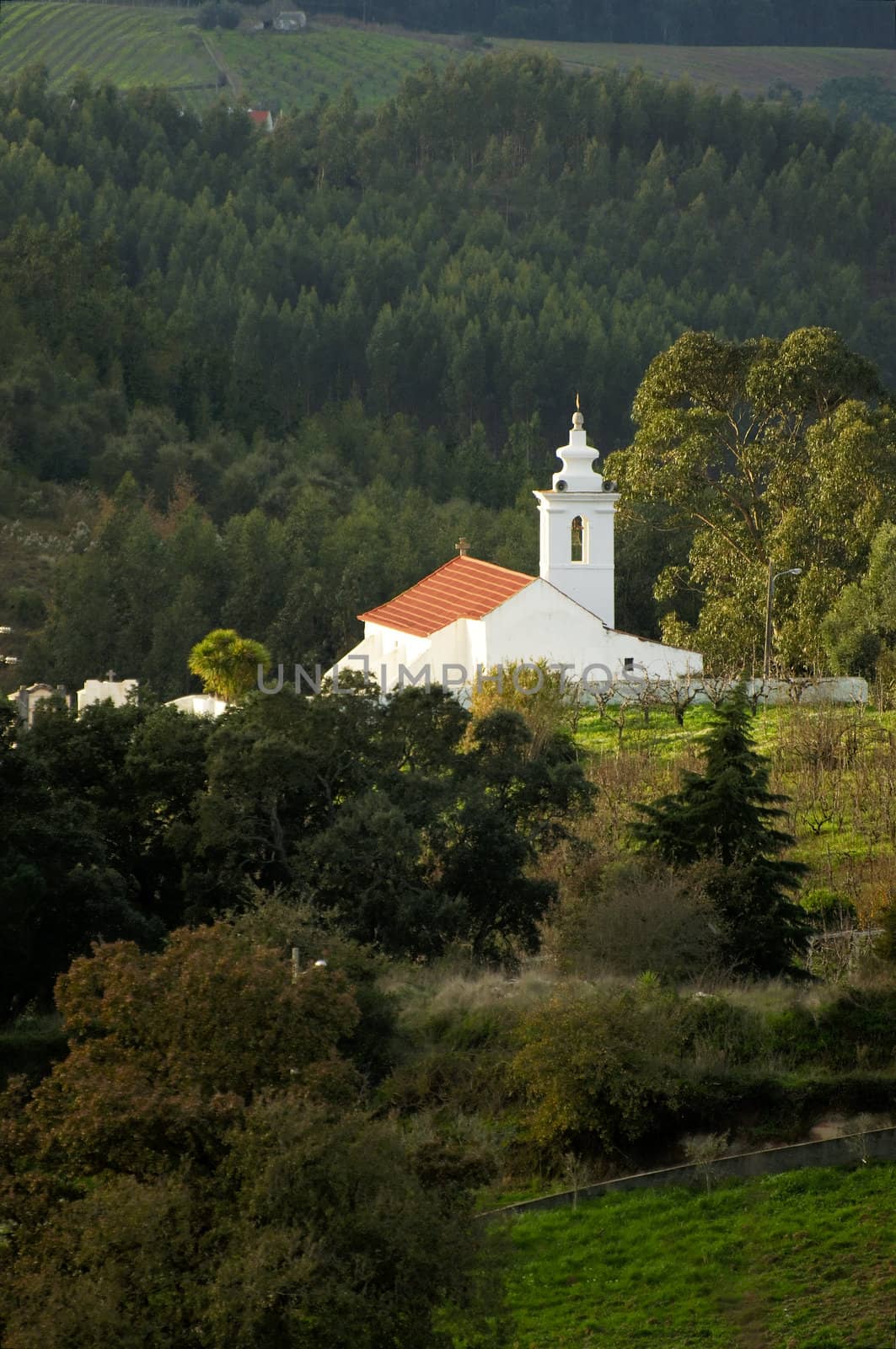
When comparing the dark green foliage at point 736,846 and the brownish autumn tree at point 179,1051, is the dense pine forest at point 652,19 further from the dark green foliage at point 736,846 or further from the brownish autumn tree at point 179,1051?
the brownish autumn tree at point 179,1051

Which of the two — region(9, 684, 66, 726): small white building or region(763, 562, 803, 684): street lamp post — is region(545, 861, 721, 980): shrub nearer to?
region(763, 562, 803, 684): street lamp post

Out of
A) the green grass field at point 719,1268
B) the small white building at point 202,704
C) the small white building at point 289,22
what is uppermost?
the small white building at point 289,22

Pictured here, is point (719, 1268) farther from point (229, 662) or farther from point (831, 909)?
point (229, 662)

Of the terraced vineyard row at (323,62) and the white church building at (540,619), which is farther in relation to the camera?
the terraced vineyard row at (323,62)

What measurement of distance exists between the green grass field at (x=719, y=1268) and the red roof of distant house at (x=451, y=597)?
21.5 meters

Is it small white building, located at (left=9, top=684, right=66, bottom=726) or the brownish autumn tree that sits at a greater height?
small white building, located at (left=9, top=684, right=66, bottom=726)

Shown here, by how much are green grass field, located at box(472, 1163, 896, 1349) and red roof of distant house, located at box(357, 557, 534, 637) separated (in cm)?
2148

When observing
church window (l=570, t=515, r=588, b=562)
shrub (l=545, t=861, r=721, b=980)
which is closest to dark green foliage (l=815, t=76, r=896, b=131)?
church window (l=570, t=515, r=588, b=562)

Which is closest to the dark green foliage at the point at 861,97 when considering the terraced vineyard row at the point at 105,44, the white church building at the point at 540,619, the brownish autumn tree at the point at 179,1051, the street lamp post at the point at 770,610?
the terraced vineyard row at the point at 105,44

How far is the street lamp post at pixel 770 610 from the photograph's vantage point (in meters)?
39.9

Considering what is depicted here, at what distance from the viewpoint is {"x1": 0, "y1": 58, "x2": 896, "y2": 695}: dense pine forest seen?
59188 millimetres

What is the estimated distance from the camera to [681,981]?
21.4 metres

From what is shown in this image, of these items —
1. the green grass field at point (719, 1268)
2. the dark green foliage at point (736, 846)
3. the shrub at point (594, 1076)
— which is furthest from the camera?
the dark green foliage at point (736, 846)

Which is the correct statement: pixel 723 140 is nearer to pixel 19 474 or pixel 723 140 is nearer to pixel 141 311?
pixel 141 311
